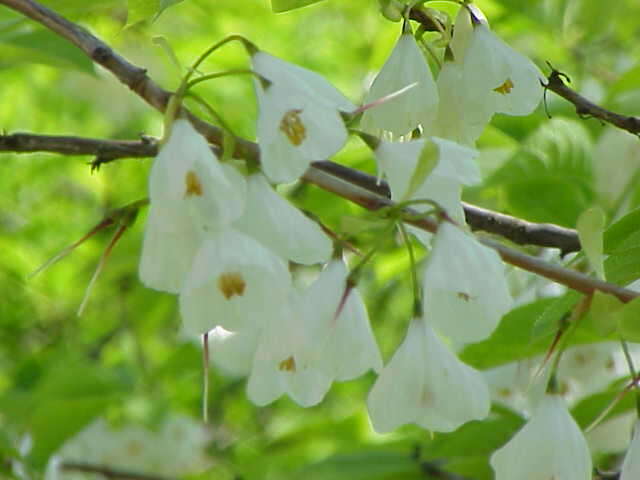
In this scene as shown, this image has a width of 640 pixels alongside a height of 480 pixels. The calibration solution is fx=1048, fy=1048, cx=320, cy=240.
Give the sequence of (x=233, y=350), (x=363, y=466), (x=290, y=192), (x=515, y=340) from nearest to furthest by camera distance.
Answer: (x=515, y=340) → (x=363, y=466) → (x=233, y=350) → (x=290, y=192)

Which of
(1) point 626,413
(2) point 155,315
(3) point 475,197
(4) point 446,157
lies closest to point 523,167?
(3) point 475,197

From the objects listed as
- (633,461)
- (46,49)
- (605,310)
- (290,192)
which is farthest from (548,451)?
Result: (290,192)

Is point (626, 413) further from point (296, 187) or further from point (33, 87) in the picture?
point (33, 87)

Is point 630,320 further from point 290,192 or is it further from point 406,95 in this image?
point 290,192

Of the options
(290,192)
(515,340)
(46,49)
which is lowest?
(290,192)

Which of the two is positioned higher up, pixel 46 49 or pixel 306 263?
pixel 306 263

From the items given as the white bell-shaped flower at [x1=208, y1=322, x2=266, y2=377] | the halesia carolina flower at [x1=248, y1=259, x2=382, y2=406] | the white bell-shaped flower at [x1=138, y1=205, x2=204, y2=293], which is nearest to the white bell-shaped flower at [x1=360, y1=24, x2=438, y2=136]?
the halesia carolina flower at [x1=248, y1=259, x2=382, y2=406]

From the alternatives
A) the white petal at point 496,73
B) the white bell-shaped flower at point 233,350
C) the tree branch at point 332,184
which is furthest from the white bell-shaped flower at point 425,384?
the white bell-shaped flower at point 233,350

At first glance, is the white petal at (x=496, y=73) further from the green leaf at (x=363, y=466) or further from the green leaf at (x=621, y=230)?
the green leaf at (x=363, y=466)
